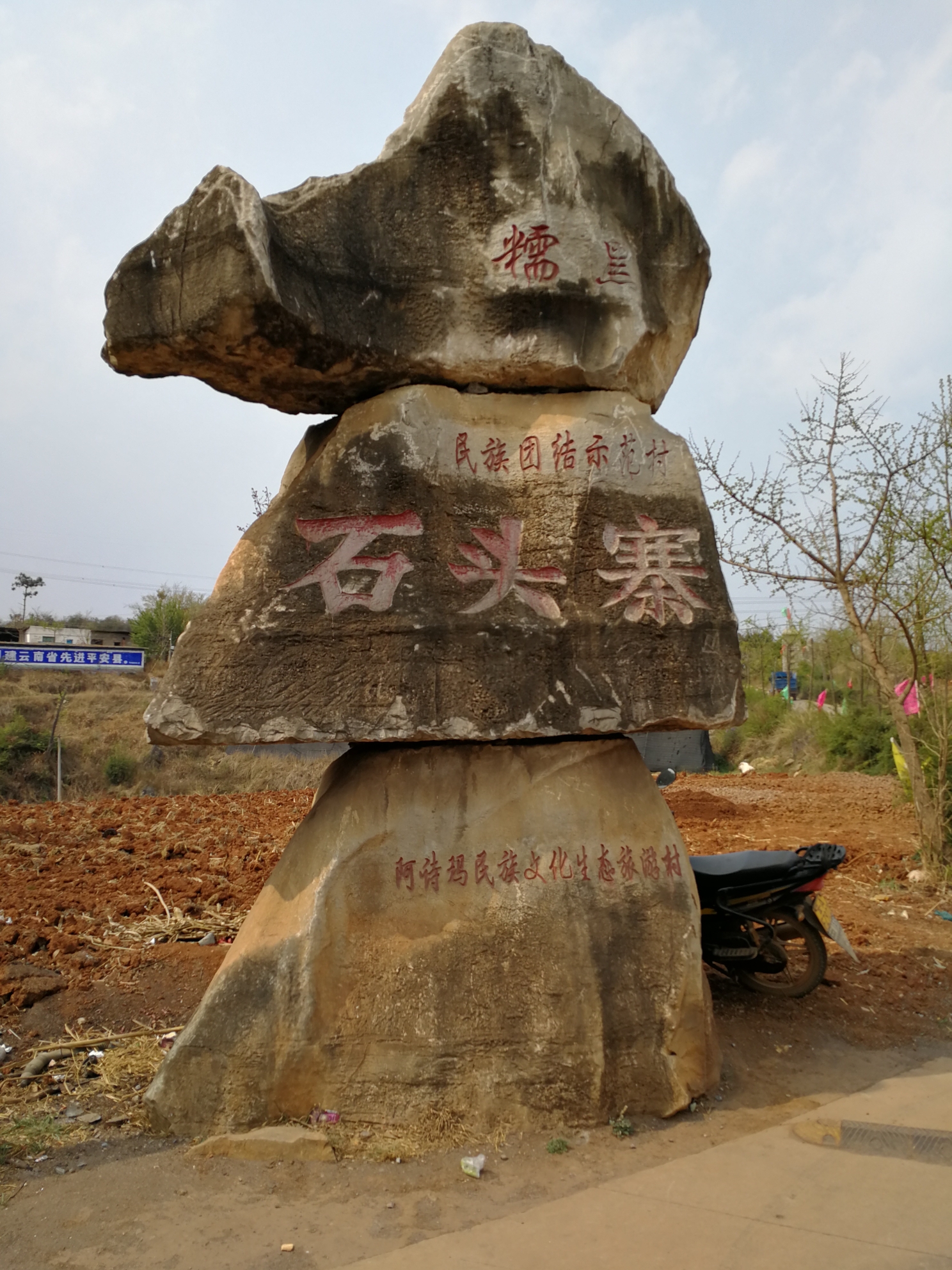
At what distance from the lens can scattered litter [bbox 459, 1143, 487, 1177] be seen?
10.6ft

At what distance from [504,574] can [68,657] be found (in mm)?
24784

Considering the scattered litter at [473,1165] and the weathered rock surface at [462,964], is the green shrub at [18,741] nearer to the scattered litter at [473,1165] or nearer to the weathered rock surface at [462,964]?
the weathered rock surface at [462,964]

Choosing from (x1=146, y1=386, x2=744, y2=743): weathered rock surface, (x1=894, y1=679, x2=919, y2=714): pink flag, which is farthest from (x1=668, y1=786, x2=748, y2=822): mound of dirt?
(x1=146, y1=386, x2=744, y2=743): weathered rock surface

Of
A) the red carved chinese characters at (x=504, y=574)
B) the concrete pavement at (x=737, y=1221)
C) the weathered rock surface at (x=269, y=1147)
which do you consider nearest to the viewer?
the concrete pavement at (x=737, y=1221)

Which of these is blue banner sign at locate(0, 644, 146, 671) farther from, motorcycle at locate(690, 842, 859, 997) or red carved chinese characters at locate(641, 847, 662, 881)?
red carved chinese characters at locate(641, 847, 662, 881)

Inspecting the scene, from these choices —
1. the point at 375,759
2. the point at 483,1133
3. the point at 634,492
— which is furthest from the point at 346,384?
the point at 483,1133

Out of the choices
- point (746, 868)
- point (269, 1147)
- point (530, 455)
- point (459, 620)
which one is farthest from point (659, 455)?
point (269, 1147)

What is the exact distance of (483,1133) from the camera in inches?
138

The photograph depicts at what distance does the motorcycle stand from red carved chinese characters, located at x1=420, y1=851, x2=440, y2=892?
1672 mm

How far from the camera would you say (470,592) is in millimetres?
3877

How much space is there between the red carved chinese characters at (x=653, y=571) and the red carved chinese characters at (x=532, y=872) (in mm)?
1110

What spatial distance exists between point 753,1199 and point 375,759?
2.13 m

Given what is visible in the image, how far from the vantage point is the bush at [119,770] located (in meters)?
18.7

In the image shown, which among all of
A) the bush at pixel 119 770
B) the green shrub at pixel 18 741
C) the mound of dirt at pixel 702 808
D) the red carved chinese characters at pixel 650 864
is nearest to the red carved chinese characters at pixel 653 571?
the red carved chinese characters at pixel 650 864
